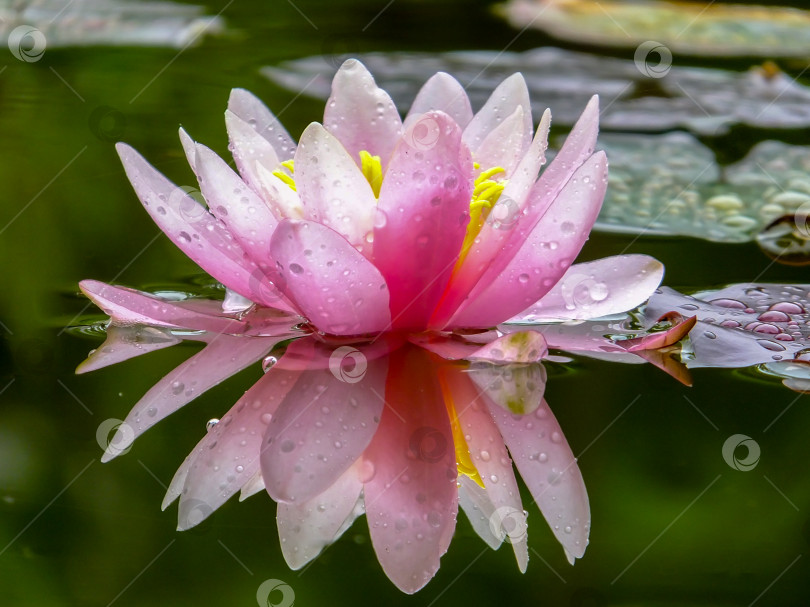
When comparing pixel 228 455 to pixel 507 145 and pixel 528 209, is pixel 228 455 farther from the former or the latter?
pixel 507 145

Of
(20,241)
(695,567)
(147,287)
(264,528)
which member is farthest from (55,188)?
(695,567)

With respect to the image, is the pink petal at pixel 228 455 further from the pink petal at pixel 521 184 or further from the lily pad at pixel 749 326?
the lily pad at pixel 749 326

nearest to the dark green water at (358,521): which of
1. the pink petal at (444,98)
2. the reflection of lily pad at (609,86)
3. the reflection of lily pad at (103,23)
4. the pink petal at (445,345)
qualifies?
the pink petal at (445,345)

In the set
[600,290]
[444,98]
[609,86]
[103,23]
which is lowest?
[609,86]

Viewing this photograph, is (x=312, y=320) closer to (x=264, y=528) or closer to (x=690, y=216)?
(x=264, y=528)

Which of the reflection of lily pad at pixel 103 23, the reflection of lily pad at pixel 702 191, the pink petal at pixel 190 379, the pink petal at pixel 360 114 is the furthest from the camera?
the reflection of lily pad at pixel 103 23

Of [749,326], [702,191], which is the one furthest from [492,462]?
[702,191]
